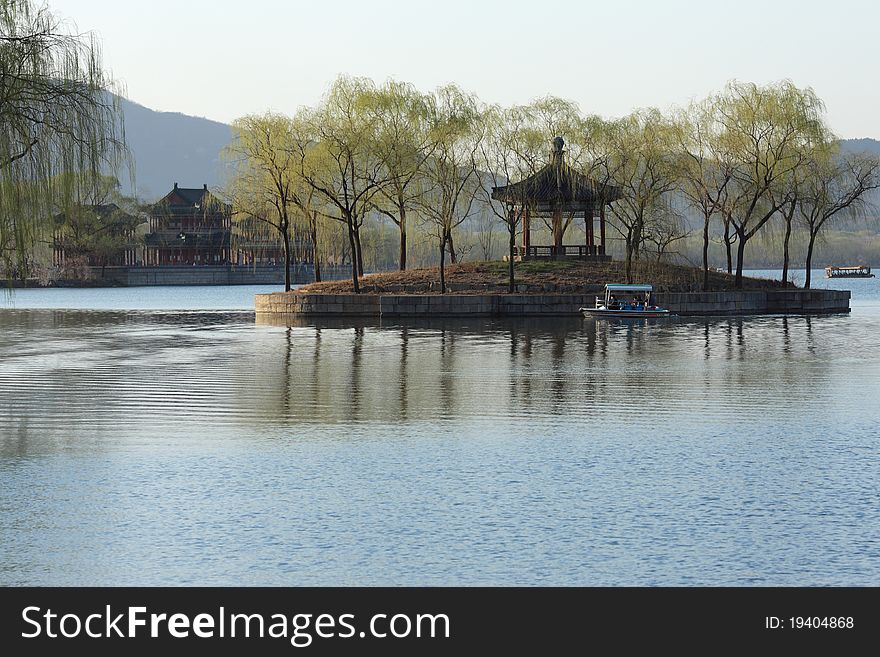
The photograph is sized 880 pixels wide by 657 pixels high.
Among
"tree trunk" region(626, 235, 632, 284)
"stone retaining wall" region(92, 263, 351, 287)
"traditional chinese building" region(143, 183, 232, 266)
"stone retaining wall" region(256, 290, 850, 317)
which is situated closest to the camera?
"stone retaining wall" region(256, 290, 850, 317)

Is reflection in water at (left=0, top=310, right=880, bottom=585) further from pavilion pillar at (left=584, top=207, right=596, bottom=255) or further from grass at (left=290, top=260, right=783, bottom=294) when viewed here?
pavilion pillar at (left=584, top=207, right=596, bottom=255)

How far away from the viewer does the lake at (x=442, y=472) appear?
1141cm

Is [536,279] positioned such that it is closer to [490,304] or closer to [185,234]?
[490,304]

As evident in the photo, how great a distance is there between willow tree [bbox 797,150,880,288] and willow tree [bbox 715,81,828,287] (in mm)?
1378

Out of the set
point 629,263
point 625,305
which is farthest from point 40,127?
point 629,263

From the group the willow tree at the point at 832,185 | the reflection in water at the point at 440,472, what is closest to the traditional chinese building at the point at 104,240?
the willow tree at the point at 832,185

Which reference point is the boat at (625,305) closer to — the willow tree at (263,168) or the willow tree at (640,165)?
the willow tree at (640,165)

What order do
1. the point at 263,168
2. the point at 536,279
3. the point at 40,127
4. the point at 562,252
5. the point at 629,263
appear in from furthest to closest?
the point at 562,252 → the point at 263,168 → the point at 536,279 → the point at 629,263 → the point at 40,127

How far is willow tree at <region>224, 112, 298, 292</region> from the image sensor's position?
67562 mm

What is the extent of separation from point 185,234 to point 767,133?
96.8m

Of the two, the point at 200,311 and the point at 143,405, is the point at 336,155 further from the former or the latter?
the point at 143,405

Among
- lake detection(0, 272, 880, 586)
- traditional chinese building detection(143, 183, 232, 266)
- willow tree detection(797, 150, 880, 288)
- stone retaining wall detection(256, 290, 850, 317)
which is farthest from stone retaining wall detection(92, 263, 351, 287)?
lake detection(0, 272, 880, 586)

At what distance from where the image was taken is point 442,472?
15789 mm

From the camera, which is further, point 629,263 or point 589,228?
point 589,228
